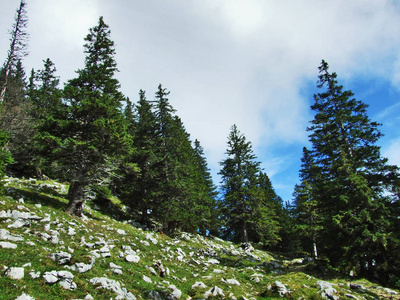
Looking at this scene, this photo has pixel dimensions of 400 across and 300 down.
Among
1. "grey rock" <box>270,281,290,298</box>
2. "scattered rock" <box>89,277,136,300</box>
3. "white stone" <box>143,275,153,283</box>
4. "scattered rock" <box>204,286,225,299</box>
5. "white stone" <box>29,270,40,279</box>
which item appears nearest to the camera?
"white stone" <box>29,270,40,279</box>

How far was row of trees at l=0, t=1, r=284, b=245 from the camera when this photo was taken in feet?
52.1

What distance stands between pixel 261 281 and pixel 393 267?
359 inches

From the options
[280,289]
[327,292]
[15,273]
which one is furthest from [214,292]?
[15,273]

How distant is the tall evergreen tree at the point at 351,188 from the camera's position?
15.1 metres

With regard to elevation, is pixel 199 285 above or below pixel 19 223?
below

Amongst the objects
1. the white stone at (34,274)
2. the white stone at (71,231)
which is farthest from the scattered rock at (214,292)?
the white stone at (71,231)

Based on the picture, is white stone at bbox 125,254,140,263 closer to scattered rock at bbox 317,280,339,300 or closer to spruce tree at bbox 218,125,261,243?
scattered rock at bbox 317,280,339,300

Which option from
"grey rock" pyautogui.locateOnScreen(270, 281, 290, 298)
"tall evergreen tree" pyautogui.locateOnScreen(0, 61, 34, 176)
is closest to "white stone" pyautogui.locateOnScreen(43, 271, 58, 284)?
"grey rock" pyautogui.locateOnScreen(270, 281, 290, 298)

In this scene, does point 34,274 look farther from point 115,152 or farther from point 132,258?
point 115,152

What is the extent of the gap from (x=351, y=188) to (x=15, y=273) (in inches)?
781

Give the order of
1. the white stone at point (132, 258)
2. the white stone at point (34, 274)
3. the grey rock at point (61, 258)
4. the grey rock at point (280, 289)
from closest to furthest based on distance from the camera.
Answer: the white stone at point (34, 274) → the grey rock at point (61, 258) → the grey rock at point (280, 289) → the white stone at point (132, 258)

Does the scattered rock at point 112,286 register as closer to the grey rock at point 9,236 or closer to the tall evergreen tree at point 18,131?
the grey rock at point 9,236

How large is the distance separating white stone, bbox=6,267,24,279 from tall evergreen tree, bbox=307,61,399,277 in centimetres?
1711

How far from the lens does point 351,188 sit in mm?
16719
